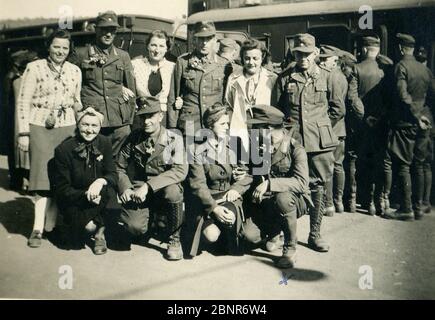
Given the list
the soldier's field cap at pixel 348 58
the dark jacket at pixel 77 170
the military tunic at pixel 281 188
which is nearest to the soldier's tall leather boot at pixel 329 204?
the military tunic at pixel 281 188

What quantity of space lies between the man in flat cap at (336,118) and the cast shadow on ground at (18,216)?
322cm

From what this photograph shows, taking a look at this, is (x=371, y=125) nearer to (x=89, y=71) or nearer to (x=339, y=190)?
(x=339, y=190)

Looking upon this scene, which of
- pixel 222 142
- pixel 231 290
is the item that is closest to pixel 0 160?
pixel 222 142

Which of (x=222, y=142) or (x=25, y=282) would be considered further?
(x=222, y=142)

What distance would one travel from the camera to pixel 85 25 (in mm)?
8758

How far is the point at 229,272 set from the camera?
160 inches

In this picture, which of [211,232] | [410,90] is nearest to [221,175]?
[211,232]

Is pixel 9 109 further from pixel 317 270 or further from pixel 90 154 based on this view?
pixel 317 270

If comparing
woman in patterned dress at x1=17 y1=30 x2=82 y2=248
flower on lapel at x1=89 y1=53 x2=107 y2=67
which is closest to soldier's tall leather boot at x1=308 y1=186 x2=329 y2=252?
woman in patterned dress at x1=17 y1=30 x2=82 y2=248

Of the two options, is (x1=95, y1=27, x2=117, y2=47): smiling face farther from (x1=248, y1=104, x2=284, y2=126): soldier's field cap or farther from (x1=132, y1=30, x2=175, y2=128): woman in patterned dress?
(x1=248, y1=104, x2=284, y2=126): soldier's field cap

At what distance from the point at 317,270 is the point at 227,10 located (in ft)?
18.8

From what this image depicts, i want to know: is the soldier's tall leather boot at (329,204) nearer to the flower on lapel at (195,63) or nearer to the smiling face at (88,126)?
the flower on lapel at (195,63)

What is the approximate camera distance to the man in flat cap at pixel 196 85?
5.41 m
